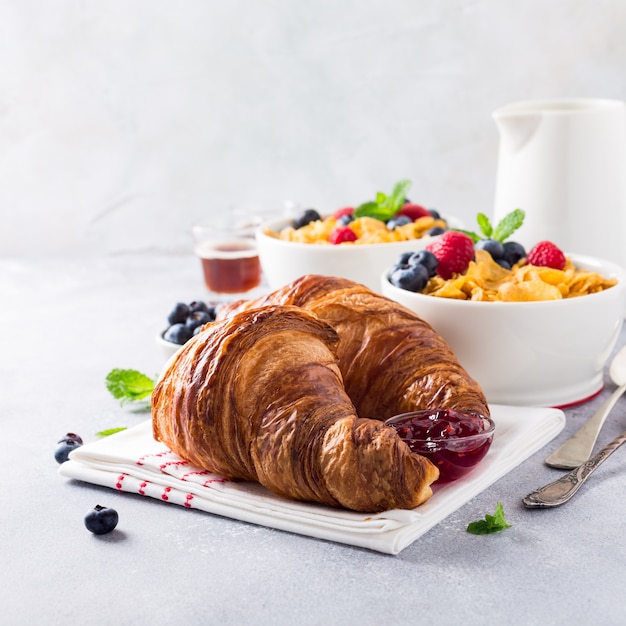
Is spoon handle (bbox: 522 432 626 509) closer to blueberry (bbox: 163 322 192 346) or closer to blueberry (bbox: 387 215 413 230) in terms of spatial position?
blueberry (bbox: 163 322 192 346)

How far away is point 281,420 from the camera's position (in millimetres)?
1163

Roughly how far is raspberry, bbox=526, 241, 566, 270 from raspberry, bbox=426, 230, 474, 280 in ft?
0.43

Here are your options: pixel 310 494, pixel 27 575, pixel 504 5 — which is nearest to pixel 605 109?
pixel 504 5

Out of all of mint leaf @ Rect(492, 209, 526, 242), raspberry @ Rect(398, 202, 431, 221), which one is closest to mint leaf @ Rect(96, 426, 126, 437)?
mint leaf @ Rect(492, 209, 526, 242)

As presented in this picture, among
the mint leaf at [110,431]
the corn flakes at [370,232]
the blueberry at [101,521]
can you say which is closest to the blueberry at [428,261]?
the corn flakes at [370,232]

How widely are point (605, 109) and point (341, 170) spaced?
1.32 metres

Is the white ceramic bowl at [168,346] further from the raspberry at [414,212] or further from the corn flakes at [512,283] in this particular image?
the raspberry at [414,212]

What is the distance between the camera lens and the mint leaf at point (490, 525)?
1142 millimetres

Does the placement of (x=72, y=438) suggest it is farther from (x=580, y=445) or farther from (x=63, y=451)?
(x=580, y=445)

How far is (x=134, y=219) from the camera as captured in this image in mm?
3365

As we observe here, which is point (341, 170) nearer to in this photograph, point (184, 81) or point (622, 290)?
point (184, 81)

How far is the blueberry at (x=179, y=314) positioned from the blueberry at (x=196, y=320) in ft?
0.04

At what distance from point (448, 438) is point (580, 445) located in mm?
299

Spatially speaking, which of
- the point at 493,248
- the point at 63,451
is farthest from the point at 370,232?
the point at 63,451
